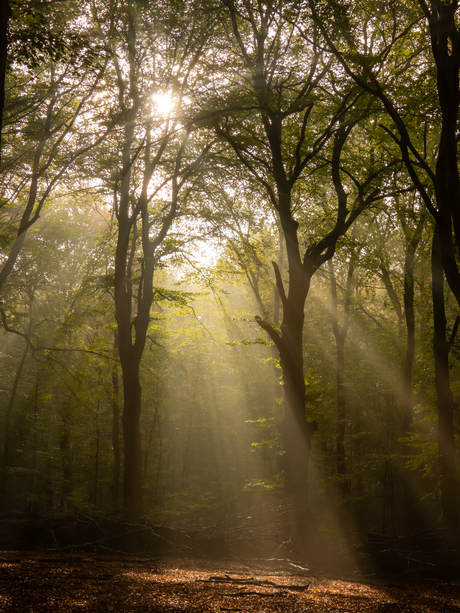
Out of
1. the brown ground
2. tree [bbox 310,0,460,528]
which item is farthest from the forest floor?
tree [bbox 310,0,460,528]

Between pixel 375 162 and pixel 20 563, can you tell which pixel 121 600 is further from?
pixel 375 162

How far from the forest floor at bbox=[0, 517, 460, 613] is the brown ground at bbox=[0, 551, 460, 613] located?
1cm

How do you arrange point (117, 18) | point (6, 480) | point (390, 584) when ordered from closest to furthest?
point (390, 584), point (117, 18), point (6, 480)

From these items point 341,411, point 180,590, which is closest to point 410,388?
point 341,411

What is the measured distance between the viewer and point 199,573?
17.5ft

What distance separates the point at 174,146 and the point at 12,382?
15.9 m

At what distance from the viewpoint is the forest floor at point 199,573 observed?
3.66m

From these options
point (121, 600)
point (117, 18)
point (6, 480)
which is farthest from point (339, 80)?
point (6, 480)

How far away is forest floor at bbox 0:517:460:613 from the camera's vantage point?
366 centimetres

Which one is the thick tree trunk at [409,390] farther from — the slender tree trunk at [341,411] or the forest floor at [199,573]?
the forest floor at [199,573]

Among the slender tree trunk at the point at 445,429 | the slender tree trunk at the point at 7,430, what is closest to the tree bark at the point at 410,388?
the slender tree trunk at the point at 445,429

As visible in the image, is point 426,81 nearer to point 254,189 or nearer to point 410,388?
point 254,189

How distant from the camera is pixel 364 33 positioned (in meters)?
9.31

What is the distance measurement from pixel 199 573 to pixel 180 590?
1.38 metres
